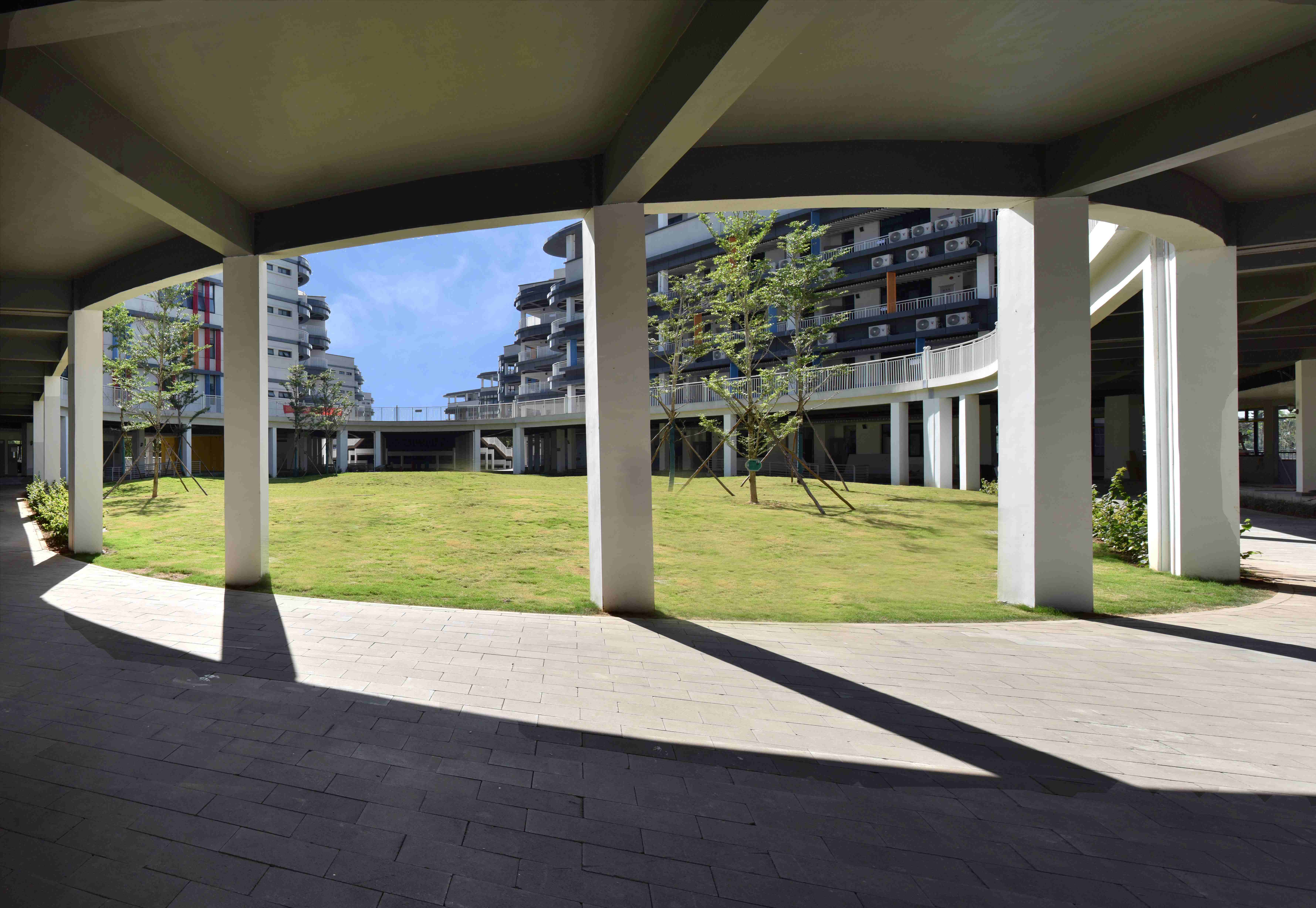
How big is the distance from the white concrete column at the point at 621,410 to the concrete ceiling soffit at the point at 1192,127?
4563 millimetres

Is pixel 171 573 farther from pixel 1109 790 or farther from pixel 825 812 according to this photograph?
pixel 1109 790

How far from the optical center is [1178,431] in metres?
8.12

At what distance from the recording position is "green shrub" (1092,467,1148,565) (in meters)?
9.41

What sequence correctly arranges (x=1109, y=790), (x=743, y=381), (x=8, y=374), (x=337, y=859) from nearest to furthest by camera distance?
(x=337, y=859) < (x=1109, y=790) < (x=8, y=374) < (x=743, y=381)

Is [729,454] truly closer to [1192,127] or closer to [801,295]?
[801,295]

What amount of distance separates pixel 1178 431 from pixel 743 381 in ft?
36.0

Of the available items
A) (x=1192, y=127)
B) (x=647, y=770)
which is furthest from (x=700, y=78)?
(x=1192, y=127)

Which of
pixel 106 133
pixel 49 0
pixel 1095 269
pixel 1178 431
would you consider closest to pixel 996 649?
pixel 1178 431

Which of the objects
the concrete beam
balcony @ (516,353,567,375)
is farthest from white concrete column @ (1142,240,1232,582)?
balcony @ (516,353,567,375)

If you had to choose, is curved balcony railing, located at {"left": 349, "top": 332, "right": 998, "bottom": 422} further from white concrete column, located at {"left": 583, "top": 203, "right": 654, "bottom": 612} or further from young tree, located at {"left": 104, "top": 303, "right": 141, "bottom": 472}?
young tree, located at {"left": 104, "top": 303, "right": 141, "bottom": 472}

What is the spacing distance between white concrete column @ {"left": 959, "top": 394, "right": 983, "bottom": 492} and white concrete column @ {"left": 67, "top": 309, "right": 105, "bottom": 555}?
24.9 metres

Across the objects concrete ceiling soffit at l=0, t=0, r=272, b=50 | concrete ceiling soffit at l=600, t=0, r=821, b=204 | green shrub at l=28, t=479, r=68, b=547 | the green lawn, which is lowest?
the green lawn

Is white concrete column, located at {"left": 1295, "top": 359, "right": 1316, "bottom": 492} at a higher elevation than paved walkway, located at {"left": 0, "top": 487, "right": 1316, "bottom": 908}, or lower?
higher

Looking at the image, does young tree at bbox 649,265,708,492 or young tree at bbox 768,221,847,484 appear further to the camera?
young tree at bbox 649,265,708,492
